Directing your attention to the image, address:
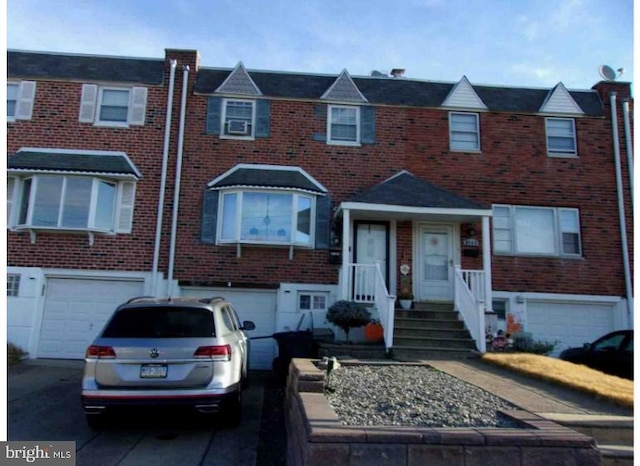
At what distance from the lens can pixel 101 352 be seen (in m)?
5.29

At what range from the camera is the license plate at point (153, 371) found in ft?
17.2

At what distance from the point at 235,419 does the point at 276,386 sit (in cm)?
316

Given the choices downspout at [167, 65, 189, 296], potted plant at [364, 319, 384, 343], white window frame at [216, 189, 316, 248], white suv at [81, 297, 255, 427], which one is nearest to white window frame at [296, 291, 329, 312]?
white window frame at [216, 189, 316, 248]

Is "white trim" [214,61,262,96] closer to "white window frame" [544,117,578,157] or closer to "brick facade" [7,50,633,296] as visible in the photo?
"brick facade" [7,50,633,296]

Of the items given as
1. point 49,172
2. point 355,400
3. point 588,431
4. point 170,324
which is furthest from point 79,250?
point 588,431

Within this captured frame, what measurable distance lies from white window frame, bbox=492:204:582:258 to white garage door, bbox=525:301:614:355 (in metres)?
1.34

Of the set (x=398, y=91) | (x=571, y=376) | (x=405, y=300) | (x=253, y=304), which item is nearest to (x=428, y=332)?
(x=405, y=300)

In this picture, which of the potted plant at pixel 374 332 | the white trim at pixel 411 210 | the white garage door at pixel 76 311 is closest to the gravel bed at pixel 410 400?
the potted plant at pixel 374 332

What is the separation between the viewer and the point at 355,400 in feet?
16.3

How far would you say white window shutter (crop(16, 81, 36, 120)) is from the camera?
39.9 feet

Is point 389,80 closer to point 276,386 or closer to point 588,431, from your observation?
point 276,386

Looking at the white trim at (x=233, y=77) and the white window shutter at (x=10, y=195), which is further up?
the white trim at (x=233, y=77)

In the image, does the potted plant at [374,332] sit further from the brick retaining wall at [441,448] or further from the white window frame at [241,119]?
the brick retaining wall at [441,448]

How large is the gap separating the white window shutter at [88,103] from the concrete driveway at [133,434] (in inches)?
288
